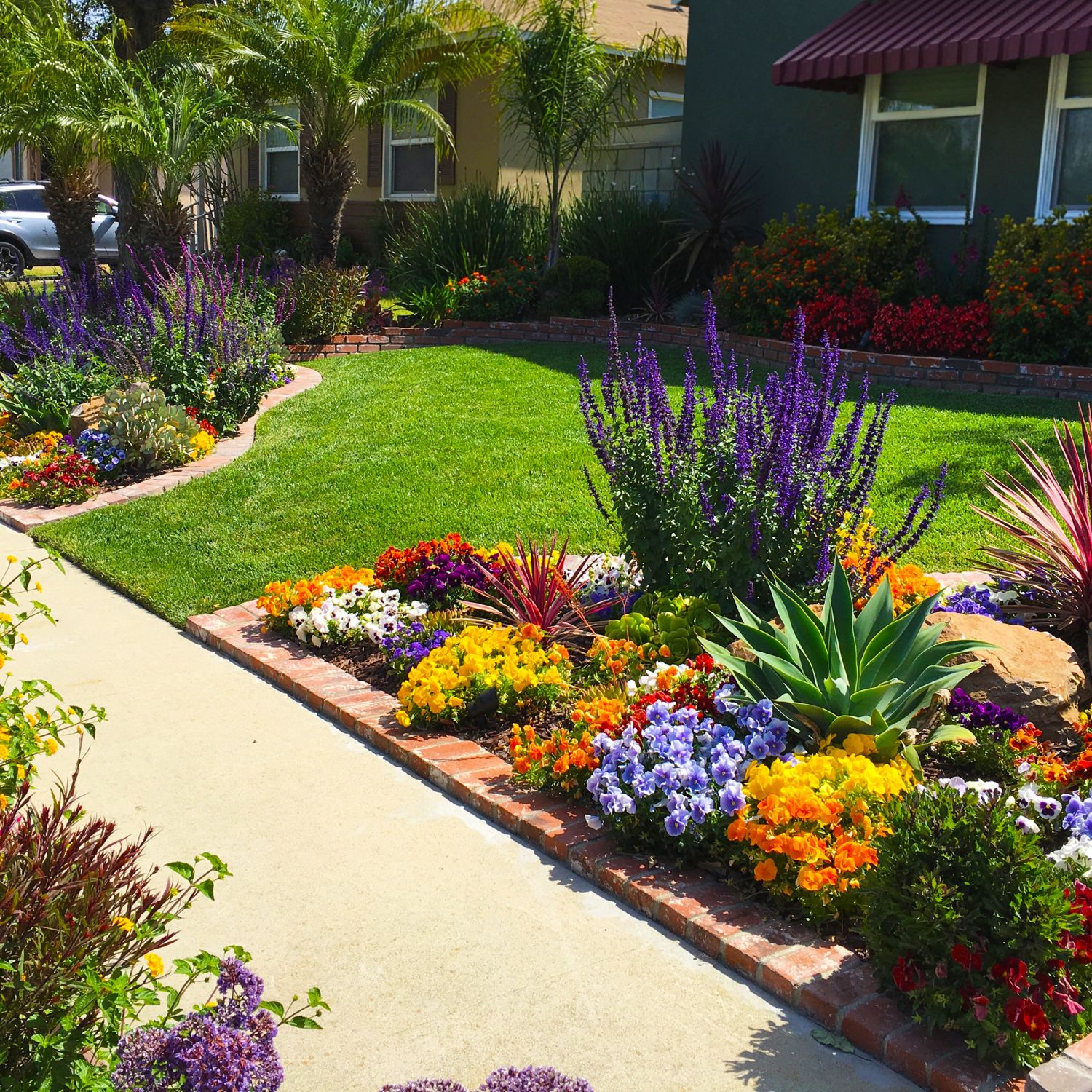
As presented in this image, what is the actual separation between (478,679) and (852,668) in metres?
1.55

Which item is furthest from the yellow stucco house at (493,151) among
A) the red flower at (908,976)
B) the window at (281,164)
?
the red flower at (908,976)

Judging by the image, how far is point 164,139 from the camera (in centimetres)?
1345

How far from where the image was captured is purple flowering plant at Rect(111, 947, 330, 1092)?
94.7 inches

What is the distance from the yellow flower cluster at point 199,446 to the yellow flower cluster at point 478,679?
5.01 meters

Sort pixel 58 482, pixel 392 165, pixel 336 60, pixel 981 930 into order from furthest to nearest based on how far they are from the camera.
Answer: pixel 392 165, pixel 336 60, pixel 58 482, pixel 981 930

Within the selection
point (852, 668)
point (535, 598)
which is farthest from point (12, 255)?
point (852, 668)

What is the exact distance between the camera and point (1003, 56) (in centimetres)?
1055

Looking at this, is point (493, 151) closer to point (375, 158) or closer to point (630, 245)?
point (375, 158)

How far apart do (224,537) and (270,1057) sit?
5.44 meters

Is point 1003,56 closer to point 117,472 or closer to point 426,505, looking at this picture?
point 426,505

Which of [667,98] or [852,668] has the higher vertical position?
[667,98]

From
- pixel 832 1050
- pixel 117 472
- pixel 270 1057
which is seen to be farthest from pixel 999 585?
pixel 117 472

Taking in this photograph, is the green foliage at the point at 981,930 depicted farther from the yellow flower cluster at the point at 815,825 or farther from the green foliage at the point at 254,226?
the green foliage at the point at 254,226

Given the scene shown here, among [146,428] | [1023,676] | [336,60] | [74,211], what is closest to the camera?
[1023,676]
